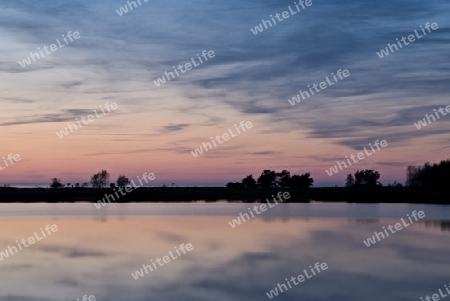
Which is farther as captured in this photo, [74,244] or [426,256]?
[74,244]

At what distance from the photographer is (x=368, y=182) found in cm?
12450

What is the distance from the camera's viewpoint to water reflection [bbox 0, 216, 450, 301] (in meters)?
13.4

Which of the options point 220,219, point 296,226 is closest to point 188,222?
point 220,219

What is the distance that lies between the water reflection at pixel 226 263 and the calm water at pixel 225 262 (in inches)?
1.0

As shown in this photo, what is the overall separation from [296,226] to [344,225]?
8.40 feet

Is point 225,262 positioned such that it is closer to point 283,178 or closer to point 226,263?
point 226,263

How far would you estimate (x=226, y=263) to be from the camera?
56.4 ft

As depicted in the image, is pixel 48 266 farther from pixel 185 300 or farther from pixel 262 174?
pixel 262 174

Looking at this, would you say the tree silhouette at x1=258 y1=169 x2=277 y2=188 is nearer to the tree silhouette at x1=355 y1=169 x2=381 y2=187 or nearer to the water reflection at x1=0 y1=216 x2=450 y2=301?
the tree silhouette at x1=355 y1=169 x2=381 y2=187

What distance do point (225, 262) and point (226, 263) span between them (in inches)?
7.5

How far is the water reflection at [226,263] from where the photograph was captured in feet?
44.1

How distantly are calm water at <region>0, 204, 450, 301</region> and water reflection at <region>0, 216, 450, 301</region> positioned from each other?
0.08 feet

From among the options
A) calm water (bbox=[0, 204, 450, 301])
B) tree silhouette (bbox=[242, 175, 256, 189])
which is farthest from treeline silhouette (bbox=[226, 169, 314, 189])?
calm water (bbox=[0, 204, 450, 301])

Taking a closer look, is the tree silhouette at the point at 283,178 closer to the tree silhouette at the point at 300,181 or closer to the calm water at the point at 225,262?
the tree silhouette at the point at 300,181
